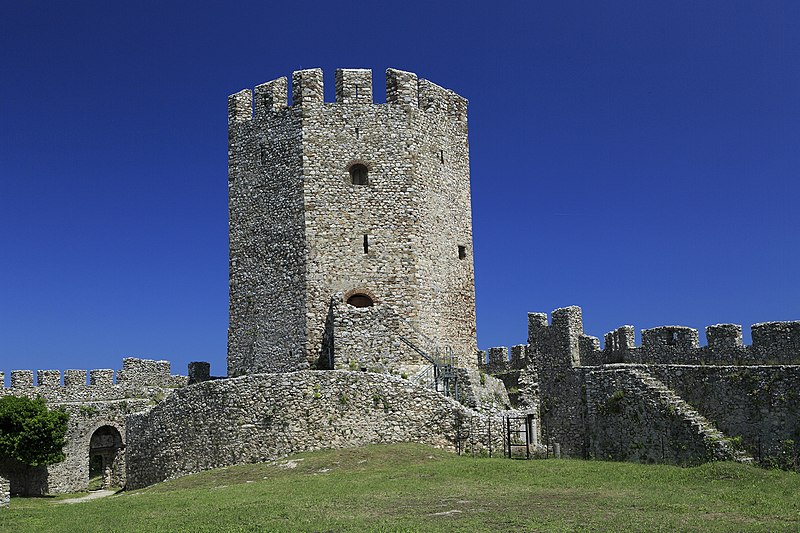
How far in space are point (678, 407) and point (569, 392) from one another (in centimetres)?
943

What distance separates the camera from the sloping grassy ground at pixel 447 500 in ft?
44.9

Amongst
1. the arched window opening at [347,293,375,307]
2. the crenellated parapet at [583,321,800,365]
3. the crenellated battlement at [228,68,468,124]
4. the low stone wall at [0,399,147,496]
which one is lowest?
the low stone wall at [0,399,147,496]

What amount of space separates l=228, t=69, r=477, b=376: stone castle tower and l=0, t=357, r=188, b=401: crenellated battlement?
1171cm

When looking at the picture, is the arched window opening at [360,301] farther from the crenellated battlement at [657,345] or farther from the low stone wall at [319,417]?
the crenellated battlement at [657,345]

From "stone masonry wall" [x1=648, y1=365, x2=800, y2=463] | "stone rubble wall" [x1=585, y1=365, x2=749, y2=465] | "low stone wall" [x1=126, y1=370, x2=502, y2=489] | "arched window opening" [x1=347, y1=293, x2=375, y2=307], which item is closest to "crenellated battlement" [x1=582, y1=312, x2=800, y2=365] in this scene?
"stone masonry wall" [x1=648, y1=365, x2=800, y2=463]

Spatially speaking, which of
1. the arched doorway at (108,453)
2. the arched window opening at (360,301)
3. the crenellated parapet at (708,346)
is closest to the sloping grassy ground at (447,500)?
the crenellated parapet at (708,346)

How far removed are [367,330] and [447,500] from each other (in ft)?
39.9

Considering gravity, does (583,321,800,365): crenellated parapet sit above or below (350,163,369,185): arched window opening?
below

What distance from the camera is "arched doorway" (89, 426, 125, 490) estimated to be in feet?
124

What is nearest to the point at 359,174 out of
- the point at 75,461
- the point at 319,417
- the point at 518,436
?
the point at 319,417

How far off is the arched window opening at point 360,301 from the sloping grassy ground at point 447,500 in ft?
25.9

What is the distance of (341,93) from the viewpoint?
102 ft

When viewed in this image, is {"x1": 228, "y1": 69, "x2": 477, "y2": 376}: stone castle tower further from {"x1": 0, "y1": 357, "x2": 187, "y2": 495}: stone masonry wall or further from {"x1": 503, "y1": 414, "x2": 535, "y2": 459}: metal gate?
{"x1": 0, "y1": 357, "x2": 187, "y2": 495}: stone masonry wall

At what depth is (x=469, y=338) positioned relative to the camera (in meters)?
32.2
